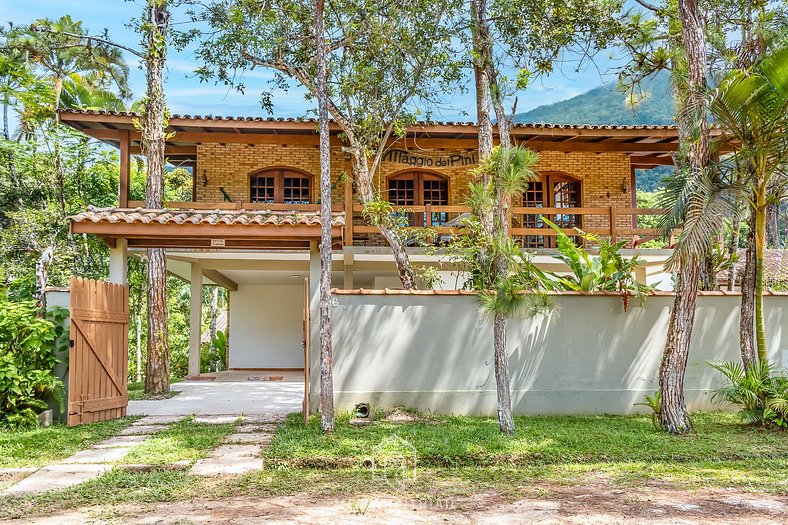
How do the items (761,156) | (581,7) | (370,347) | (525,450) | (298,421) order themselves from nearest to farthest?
(525,450), (761,156), (298,421), (370,347), (581,7)

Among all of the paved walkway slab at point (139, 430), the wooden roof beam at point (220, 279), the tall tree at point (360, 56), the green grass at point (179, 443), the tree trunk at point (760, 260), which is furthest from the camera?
the wooden roof beam at point (220, 279)

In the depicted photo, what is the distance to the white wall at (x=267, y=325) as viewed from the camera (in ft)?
65.5

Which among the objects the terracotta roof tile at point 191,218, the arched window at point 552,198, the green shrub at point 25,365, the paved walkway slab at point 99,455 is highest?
the arched window at point 552,198

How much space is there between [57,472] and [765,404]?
25.6 feet

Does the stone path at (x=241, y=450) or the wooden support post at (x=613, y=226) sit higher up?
the wooden support post at (x=613, y=226)

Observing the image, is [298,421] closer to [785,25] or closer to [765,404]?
[765,404]

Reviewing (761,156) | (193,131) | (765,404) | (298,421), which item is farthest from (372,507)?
(193,131)

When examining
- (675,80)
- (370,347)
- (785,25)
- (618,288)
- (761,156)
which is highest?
(785,25)

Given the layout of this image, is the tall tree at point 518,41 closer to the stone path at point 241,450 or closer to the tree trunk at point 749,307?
the tree trunk at point 749,307

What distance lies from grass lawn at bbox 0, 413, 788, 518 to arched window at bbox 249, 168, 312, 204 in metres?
8.45

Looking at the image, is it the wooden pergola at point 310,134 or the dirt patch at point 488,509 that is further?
the wooden pergola at point 310,134

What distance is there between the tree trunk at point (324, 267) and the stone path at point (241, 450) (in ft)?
2.43

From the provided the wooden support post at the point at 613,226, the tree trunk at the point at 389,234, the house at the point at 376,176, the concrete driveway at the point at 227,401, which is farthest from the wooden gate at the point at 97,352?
the wooden support post at the point at 613,226

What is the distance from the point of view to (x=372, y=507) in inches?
195
